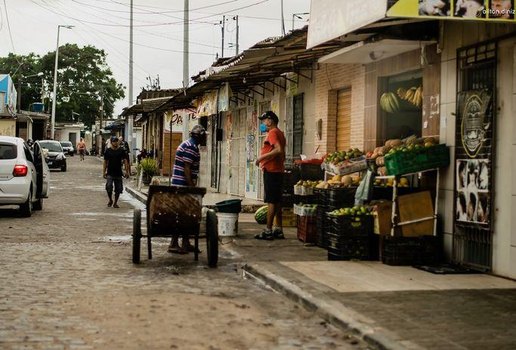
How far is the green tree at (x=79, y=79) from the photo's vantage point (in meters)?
88.4

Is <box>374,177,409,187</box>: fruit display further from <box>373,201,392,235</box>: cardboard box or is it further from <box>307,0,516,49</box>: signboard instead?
<box>307,0,516,49</box>: signboard

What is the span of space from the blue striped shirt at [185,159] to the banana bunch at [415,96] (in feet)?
10.9

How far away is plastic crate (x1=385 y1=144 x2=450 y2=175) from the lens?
980cm

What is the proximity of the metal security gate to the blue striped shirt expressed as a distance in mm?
3635

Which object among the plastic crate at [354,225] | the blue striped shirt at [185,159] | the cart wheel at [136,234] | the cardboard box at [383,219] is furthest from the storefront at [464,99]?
the cart wheel at [136,234]

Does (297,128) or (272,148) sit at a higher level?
(297,128)

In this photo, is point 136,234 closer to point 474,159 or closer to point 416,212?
point 416,212

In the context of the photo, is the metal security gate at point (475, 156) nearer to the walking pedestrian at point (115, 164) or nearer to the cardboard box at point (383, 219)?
the cardboard box at point (383, 219)

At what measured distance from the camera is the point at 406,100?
12.0 m

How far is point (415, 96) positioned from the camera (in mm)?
11438

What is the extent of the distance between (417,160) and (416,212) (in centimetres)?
71

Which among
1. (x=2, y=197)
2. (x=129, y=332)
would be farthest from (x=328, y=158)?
(x=2, y=197)

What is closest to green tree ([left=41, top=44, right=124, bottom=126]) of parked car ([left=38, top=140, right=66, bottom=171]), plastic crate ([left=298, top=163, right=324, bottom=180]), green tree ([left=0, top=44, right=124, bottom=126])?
green tree ([left=0, top=44, right=124, bottom=126])

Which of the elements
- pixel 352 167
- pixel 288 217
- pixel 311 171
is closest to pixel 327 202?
pixel 352 167
